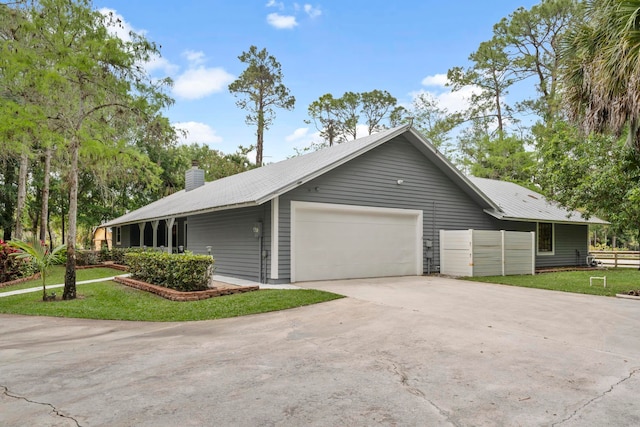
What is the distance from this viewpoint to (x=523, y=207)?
17875 millimetres

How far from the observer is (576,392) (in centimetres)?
368

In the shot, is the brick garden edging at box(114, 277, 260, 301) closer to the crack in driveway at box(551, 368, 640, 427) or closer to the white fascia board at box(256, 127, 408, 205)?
the white fascia board at box(256, 127, 408, 205)

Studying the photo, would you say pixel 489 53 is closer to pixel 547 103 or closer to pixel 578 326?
pixel 547 103

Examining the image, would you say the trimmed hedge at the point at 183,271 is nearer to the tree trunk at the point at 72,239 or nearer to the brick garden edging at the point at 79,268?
the tree trunk at the point at 72,239

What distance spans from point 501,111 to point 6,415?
32.4 meters

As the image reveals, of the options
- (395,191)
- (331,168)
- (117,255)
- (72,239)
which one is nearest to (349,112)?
(117,255)

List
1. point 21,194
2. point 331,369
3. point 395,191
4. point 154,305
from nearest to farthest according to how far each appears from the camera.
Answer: point 331,369
point 154,305
point 395,191
point 21,194

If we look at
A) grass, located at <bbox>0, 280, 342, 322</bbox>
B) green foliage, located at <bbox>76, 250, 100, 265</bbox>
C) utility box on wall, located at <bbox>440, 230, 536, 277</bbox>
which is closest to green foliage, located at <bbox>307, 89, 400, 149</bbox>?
green foliage, located at <bbox>76, 250, 100, 265</bbox>

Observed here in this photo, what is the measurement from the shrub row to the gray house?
4.62 metres

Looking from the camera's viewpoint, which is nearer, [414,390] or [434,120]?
[414,390]

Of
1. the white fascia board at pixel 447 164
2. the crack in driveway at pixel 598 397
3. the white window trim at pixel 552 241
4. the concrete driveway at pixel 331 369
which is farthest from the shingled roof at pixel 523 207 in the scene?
the crack in driveway at pixel 598 397

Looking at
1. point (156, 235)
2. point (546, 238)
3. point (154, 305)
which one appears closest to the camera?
point (154, 305)

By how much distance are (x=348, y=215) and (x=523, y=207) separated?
9.66 m

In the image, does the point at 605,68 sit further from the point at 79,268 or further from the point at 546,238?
the point at 79,268
